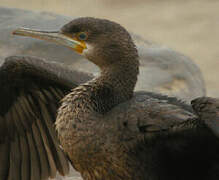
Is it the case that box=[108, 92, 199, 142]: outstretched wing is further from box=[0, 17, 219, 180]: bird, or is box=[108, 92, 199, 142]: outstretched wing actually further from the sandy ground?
the sandy ground

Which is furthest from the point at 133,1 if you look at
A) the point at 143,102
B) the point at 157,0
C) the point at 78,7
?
the point at 143,102

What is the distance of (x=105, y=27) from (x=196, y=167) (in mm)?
1216

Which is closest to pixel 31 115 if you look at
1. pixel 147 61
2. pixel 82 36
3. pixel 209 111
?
pixel 82 36

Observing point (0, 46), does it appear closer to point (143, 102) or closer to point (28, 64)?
point (28, 64)

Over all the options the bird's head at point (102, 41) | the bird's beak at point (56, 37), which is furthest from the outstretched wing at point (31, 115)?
the bird's head at point (102, 41)

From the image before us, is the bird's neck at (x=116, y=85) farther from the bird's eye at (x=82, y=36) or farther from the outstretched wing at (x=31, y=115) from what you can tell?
the outstretched wing at (x=31, y=115)

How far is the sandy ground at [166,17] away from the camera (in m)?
12.9

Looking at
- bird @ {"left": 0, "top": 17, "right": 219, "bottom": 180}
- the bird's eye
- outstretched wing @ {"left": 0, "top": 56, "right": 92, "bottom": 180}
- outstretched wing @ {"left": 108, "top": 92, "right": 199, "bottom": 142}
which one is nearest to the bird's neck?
bird @ {"left": 0, "top": 17, "right": 219, "bottom": 180}

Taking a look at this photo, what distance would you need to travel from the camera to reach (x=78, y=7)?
49.4 feet

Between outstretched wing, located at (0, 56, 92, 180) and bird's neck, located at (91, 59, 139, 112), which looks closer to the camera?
bird's neck, located at (91, 59, 139, 112)

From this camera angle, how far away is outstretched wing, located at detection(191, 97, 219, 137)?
3682 millimetres

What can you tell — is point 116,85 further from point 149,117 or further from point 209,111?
point 209,111

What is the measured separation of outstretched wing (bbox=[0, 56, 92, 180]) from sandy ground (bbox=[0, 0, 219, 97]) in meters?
6.94

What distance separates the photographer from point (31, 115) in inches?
213
